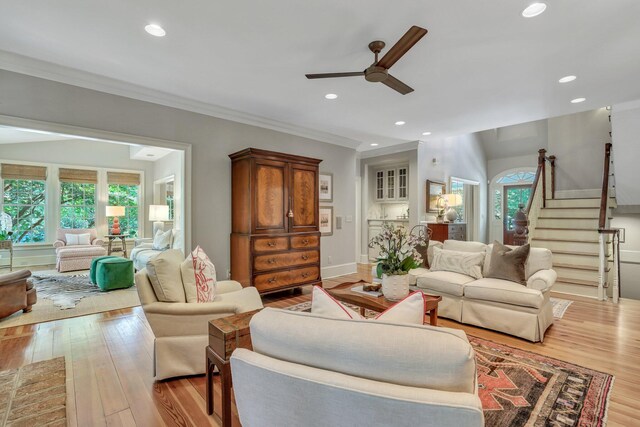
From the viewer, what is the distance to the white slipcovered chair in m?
6.05

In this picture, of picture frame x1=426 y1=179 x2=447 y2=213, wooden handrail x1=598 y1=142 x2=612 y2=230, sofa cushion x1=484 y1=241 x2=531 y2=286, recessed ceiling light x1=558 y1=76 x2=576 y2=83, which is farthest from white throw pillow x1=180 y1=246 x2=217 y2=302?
wooden handrail x1=598 y1=142 x2=612 y2=230

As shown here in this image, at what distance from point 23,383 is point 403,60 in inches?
157

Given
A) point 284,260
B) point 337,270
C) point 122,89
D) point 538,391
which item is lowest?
point 538,391

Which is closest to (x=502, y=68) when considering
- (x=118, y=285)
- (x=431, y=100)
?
(x=431, y=100)

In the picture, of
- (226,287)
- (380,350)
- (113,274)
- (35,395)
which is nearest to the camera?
(380,350)

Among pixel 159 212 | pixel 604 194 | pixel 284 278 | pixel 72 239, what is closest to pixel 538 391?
pixel 284 278

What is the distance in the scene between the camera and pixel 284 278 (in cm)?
425

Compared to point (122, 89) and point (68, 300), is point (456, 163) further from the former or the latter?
point (68, 300)

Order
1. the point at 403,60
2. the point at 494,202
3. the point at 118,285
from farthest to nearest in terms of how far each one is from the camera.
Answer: the point at 494,202
the point at 118,285
the point at 403,60

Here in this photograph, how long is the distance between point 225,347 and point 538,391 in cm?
210

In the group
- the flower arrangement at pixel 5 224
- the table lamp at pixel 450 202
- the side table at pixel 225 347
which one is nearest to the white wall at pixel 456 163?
the table lamp at pixel 450 202

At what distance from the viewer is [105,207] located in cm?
755

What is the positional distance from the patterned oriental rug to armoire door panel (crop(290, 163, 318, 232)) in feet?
8.93

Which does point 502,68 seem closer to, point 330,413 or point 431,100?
point 431,100
